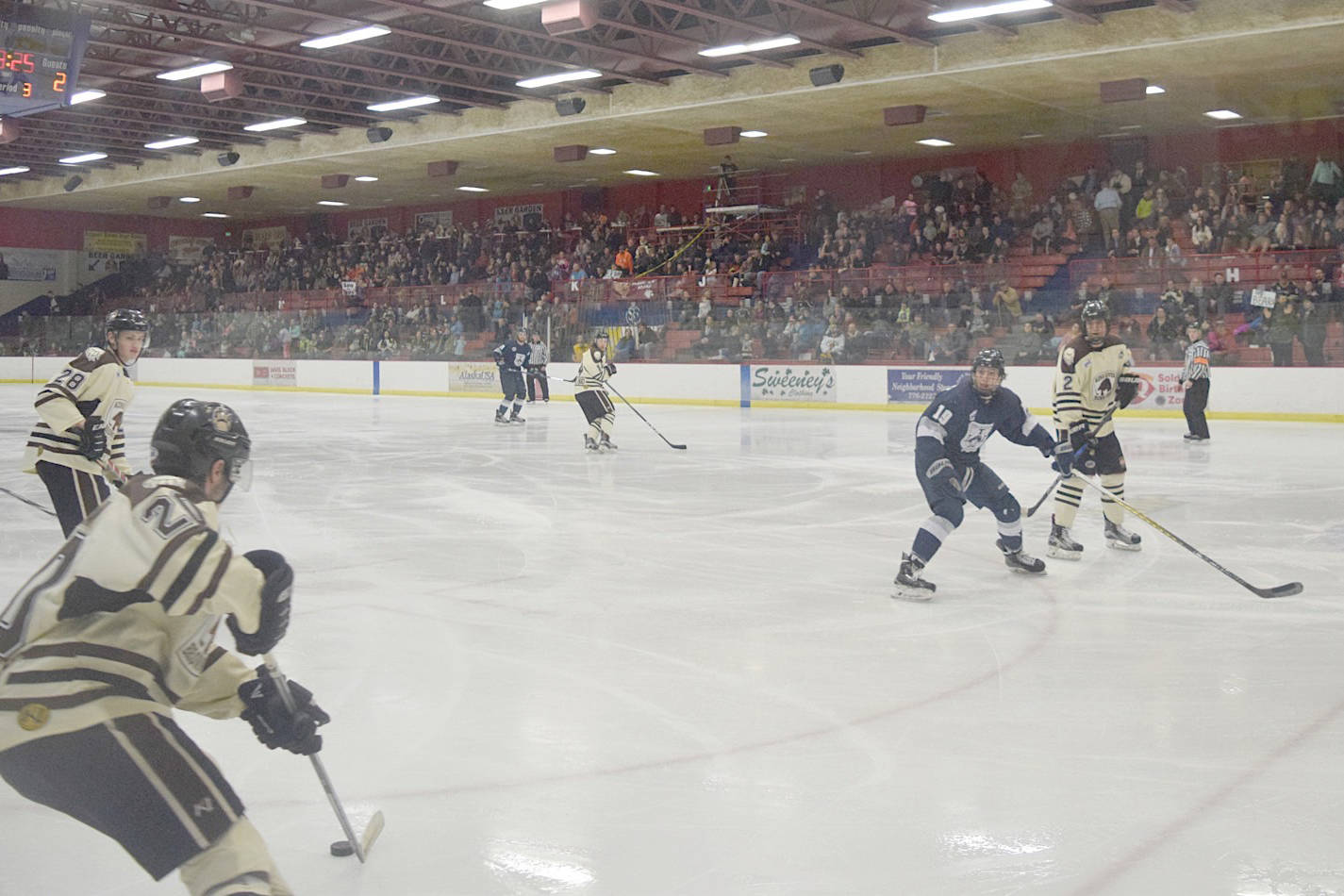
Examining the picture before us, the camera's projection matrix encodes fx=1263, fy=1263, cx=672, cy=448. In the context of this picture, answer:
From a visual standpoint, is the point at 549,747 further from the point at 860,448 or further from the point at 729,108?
the point at 729,108

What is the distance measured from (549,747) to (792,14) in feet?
47.1

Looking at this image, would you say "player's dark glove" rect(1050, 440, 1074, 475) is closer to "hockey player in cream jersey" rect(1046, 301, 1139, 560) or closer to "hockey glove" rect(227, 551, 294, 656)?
"hockey player in cream jersey" rect(1046, 301, 1139, 560)

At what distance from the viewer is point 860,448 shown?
12859 mm

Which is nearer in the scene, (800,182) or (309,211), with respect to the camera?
(800,182)

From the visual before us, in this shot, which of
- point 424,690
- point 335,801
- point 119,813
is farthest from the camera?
point 424,690

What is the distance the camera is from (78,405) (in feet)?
16.2

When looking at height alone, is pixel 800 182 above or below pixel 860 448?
above

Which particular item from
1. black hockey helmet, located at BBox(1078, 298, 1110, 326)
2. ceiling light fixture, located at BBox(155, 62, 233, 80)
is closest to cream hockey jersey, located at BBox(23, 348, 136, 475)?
black hockey helmet, located at BBox(1078, 298, 1110, 326)

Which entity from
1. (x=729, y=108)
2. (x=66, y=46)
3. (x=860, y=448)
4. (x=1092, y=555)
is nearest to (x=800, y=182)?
(x=729, y=108)

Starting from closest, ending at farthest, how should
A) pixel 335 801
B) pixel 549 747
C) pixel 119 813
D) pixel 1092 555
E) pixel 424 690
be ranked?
pixel 119 813, pixel 335 801, pixel 549 747, pixel 424 690, pixel 1092 555

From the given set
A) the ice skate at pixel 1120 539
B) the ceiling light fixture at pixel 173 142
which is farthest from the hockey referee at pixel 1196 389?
the ceiling light fixture at pixel 173 142

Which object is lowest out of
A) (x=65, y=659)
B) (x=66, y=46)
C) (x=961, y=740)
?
(x=961, y=740)

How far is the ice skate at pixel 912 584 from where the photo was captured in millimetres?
5594

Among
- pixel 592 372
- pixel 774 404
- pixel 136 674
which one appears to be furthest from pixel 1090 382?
pixel 774 404
